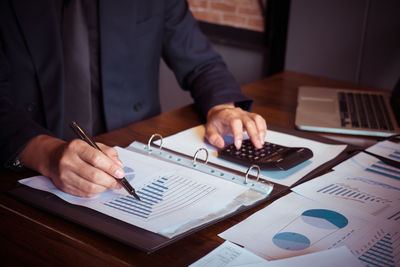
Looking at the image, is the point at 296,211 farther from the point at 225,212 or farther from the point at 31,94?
the point at 31,94

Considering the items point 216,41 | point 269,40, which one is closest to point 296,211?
point 269,40

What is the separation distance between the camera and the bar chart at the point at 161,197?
0.74 m

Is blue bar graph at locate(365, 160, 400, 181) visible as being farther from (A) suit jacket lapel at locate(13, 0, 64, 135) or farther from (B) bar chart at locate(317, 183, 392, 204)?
(A) suit jacket lapel at locate(13, 0, 64, 135)

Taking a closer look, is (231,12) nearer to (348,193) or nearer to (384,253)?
(348,193)

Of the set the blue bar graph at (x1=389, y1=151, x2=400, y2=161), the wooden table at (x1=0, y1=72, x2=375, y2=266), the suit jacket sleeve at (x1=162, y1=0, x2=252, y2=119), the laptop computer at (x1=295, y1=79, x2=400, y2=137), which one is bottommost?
the wooden table at (x1=0, y1=72, x2=375, y2=266)

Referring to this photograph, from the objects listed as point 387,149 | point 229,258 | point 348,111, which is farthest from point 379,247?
point 348,111

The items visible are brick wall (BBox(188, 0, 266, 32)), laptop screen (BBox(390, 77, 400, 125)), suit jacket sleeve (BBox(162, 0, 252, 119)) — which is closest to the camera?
laptop screen (BBox(390, 77, 400, 125))

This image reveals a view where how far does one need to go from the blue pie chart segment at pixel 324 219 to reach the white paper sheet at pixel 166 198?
0.12 m

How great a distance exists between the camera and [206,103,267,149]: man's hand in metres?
1.01

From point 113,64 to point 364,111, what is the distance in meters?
0.80

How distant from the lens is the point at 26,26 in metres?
1.22

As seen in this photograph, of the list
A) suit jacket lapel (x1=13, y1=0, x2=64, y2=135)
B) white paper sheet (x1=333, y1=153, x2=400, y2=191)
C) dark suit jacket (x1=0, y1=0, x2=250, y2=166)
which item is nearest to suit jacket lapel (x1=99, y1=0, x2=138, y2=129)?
dark suit jacket (x1=0, y1=0, x2=250, y2=166)

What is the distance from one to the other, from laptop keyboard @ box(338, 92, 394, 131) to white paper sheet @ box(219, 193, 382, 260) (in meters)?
0.50

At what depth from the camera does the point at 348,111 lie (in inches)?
51.7
